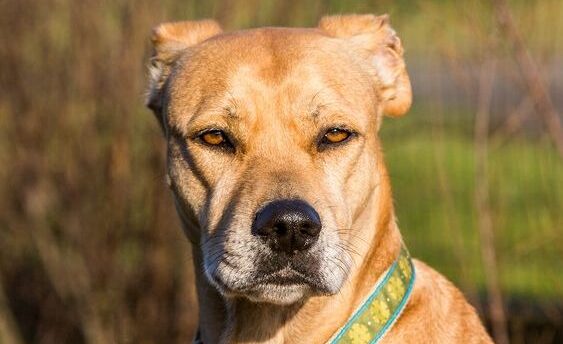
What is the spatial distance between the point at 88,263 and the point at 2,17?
1607 mm

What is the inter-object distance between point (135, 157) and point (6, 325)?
5.32 ft

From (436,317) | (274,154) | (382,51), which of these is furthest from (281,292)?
(382,51)

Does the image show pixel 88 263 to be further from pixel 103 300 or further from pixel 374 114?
pixel 374 114

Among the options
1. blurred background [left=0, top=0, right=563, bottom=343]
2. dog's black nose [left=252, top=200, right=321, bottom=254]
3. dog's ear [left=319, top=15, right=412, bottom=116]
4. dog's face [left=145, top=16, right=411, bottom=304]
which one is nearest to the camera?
dog's black nose [left=252, top=200, right=321, bottom=254]

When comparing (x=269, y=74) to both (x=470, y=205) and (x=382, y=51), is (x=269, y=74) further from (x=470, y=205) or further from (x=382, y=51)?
(x=470, y=205)

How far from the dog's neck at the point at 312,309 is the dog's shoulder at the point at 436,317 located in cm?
16

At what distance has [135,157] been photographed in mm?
7246

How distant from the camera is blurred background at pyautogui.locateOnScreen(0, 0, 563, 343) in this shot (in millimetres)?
6660

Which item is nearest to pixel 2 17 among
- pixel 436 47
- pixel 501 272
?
pixel 436 47

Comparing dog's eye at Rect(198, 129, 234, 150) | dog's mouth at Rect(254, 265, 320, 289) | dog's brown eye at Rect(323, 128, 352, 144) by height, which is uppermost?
dog's brown eye at Rect(323, 128, 352, 144)

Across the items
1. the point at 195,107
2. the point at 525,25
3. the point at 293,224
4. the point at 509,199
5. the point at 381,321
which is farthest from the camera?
the point at 509,199

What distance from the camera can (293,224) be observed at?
3.83 m

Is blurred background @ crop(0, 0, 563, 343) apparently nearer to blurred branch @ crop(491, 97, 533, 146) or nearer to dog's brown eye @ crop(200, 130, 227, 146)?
blurred branch @ crop(491, 97, 533, 146)

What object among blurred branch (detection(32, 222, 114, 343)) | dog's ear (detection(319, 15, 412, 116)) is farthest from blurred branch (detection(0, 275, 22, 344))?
dog's ear (detection(319, 15, 412, 116))
